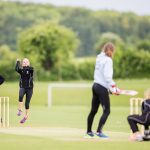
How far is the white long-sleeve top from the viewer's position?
1509 centimetres

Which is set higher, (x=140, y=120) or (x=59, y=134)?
(x=140, y=120)

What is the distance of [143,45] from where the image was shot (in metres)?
79.9

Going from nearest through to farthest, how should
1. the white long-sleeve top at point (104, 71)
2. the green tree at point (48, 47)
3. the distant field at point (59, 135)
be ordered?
the distant field at point (59, 135)
the white long-sleeve top at point (104, 71)
the green tree at point (48, 47)

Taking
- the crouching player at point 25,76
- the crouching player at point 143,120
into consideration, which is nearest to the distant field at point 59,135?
the crouching player at point 143,120

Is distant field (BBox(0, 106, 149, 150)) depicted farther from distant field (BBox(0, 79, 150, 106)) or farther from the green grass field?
distant field (BBox(0, 79, 150, 106))

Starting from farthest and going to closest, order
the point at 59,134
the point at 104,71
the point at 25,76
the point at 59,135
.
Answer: the point at 59,134 → the point at 59,135 → the point at 25,76 → the point at 104,71

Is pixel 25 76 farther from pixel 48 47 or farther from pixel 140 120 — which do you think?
pixel 48 47

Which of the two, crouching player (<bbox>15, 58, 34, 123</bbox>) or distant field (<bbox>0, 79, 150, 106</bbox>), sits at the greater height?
crouching player (<bbox>15, 58, 34, 123</bbox>)

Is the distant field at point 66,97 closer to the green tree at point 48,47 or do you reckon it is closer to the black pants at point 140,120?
the green tree at point 48,47

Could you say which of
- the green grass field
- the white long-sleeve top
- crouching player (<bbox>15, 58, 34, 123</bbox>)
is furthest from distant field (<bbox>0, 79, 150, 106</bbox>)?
the white long-sleeve top

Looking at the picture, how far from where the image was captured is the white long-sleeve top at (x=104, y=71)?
15086 millimetres

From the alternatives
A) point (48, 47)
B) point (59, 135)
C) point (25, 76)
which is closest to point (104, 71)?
point (25, 76)

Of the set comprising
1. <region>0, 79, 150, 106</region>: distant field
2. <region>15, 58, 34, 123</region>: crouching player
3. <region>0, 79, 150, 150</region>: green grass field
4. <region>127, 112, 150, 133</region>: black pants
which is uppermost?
<region>15, 58, 34, 123</region>: crouching player

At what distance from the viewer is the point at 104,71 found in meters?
15.2
